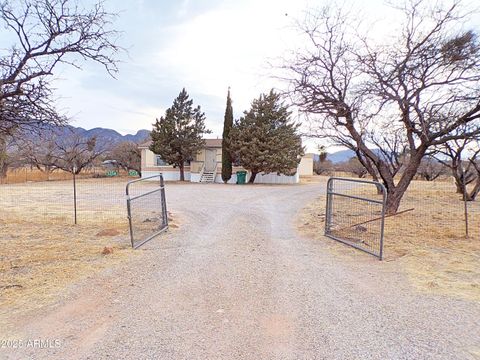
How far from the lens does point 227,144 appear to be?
21438 millimetres

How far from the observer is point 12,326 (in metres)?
2.69

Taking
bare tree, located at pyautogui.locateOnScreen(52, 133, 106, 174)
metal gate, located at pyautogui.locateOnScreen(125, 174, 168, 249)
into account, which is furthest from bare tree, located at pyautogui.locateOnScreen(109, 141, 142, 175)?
metal gate, located at pyautogui.locateOnScreen(125, 174, 168, 249)

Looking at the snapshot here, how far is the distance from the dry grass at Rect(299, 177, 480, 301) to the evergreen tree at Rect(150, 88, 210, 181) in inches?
526

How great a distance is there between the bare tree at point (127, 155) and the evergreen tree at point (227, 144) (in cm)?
1119

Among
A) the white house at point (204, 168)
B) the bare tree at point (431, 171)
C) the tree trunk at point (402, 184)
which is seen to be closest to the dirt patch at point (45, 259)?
the tree trunk at point (402, 184)

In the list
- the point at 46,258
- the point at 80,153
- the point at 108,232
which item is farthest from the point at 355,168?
the point at 46,258

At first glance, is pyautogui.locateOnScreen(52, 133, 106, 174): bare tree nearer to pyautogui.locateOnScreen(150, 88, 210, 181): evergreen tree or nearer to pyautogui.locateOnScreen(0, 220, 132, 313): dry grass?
pyautogui.locateOnScreen(150, 88, 210, 181): evergreen tree

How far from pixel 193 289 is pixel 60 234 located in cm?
407

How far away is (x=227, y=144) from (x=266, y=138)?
2.94 m

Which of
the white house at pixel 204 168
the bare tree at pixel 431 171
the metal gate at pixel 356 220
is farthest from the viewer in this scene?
the bare tree at pixel 431 171

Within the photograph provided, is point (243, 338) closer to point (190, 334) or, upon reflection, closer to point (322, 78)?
point (190, 334)

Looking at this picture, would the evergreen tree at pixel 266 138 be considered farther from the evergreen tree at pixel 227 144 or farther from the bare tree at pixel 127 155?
the bare tree at pixel 127 155

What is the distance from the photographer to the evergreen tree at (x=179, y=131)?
2123 centimetres

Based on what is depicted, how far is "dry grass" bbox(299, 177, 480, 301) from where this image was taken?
3.88 meters
